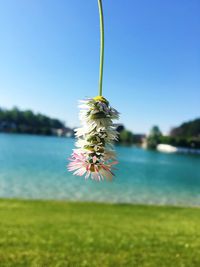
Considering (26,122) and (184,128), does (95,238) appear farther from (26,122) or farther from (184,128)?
(26,122)

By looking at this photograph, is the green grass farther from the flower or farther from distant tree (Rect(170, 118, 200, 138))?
distant tree (Rect(170, 118, 200, 138))

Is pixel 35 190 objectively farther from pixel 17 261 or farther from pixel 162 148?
Answer: pixel 162 148

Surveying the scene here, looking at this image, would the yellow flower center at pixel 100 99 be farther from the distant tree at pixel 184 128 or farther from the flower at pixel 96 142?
the distant tree at pixel 184 128

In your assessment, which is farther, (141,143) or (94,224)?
(141,143)

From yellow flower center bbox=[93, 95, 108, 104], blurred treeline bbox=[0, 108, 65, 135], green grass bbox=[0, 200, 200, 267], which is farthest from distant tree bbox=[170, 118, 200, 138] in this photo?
yellow flower center bbox=[93, 95, 108, 104]

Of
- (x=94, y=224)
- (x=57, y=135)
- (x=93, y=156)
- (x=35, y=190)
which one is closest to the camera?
(x=93, y=156)

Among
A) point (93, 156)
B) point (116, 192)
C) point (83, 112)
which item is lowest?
point (116, 192)

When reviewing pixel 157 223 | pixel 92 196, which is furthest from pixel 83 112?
pixel 92 196
